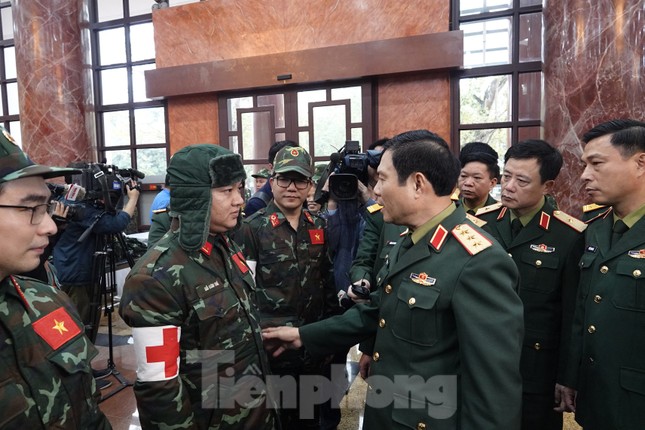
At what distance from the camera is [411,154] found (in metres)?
1.23

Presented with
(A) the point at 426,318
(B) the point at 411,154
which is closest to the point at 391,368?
(A) the point at 426,318

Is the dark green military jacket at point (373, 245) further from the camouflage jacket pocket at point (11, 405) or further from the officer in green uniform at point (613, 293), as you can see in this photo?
the camouflage jacket pocket at point (11, 405)

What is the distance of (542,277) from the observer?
71.0 inches

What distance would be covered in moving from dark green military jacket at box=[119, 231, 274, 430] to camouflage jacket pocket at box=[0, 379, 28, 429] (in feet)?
1.10

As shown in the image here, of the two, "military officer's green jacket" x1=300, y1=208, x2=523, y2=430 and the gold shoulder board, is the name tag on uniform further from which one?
the gold shoulder board

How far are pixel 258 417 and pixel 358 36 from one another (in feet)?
16.4

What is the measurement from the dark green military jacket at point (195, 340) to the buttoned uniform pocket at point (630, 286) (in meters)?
1.26

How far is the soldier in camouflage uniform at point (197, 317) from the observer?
117 centimetres

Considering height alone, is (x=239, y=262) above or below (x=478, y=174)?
below

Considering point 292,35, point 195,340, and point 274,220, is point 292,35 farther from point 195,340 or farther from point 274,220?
point 195,340

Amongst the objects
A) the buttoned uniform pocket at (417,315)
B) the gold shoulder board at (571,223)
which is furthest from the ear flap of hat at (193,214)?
the gold shoulder board at (571,223)

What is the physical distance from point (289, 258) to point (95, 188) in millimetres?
1864

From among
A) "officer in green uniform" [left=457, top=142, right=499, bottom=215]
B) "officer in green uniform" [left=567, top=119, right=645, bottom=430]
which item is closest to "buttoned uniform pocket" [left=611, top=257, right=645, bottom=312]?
"officer in green uniform" [left=567, top=119, right=645, bottom=430]

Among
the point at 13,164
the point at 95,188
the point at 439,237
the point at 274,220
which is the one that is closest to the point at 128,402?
the point at 95,188
